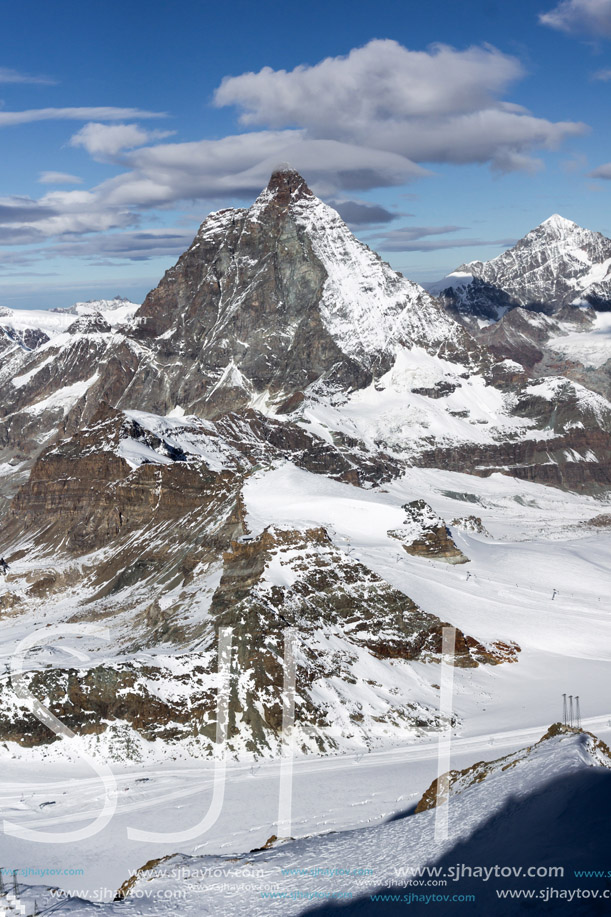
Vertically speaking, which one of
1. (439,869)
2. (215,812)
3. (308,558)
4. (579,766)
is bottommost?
(215,812)

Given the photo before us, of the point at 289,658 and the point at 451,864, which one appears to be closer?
the point at 451,864

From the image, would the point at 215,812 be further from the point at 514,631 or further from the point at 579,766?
the point at 514,631

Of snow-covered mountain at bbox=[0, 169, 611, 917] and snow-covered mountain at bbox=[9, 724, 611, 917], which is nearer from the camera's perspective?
snow-covered mountain at bbox=[9, 724, 611, 917]

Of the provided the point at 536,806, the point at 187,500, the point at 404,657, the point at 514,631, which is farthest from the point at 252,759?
the point at 187,500

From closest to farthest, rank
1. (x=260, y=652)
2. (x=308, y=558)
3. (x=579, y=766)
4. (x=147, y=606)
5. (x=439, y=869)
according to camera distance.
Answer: (x=439, y=869) < (x=579, y=766) < (x=260, y=652) < (x=308, y=558) < (x=147, y=606)

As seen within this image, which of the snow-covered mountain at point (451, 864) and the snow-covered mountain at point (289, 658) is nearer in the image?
the snow-covered mountain at point (451, 864)

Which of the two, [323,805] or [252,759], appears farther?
[252,759]

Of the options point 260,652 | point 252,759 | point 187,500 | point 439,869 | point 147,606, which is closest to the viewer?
point 439,869

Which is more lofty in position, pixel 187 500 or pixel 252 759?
pixel 187 500

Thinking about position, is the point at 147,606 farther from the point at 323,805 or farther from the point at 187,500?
the point at 323,805

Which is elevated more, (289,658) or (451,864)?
(289,658)
